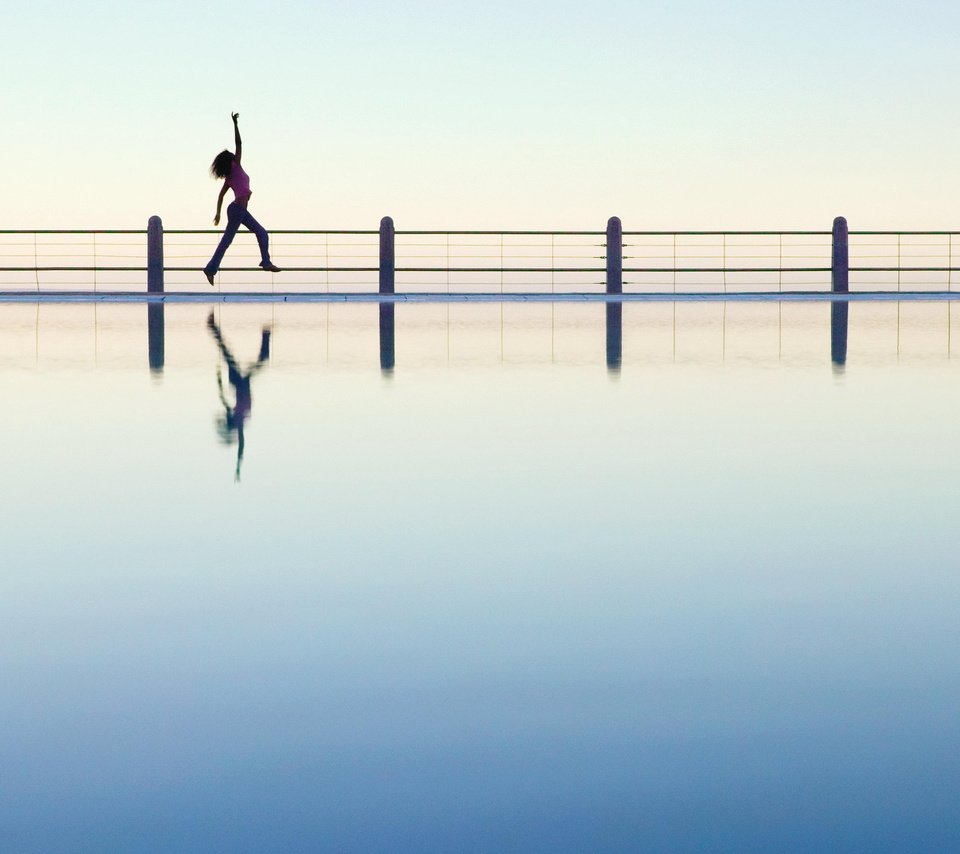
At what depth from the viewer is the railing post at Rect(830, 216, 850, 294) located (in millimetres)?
19922

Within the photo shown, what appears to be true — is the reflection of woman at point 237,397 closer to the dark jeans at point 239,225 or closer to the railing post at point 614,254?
the dark jeans at point 239,225

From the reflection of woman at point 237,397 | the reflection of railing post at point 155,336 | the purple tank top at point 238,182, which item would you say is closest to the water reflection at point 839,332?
the reflection of woman at point 237,397

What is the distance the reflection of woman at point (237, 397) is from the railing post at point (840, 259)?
10.9 metres

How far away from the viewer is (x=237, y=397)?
679 centimetres

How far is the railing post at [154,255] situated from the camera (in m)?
18.9

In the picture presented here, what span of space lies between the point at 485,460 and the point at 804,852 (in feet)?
10.4

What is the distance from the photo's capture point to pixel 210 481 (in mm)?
4332

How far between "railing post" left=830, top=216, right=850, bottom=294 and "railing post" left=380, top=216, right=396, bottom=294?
18.9 feet

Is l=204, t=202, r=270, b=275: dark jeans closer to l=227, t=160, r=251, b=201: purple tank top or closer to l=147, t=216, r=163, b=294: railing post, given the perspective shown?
l=227, t=160, r=251, b=201: purple tank top

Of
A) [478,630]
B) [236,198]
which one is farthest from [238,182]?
[478,630]

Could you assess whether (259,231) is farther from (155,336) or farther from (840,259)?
(840,259)

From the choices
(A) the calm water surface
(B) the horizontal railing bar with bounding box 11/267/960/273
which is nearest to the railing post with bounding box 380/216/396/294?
(B) the horizontal railing bar with bounding box 11/267/960/273

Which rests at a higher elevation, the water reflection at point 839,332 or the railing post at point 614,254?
the railing post at point 614,254

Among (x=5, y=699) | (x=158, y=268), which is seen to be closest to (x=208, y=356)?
(x=5, y=699)
